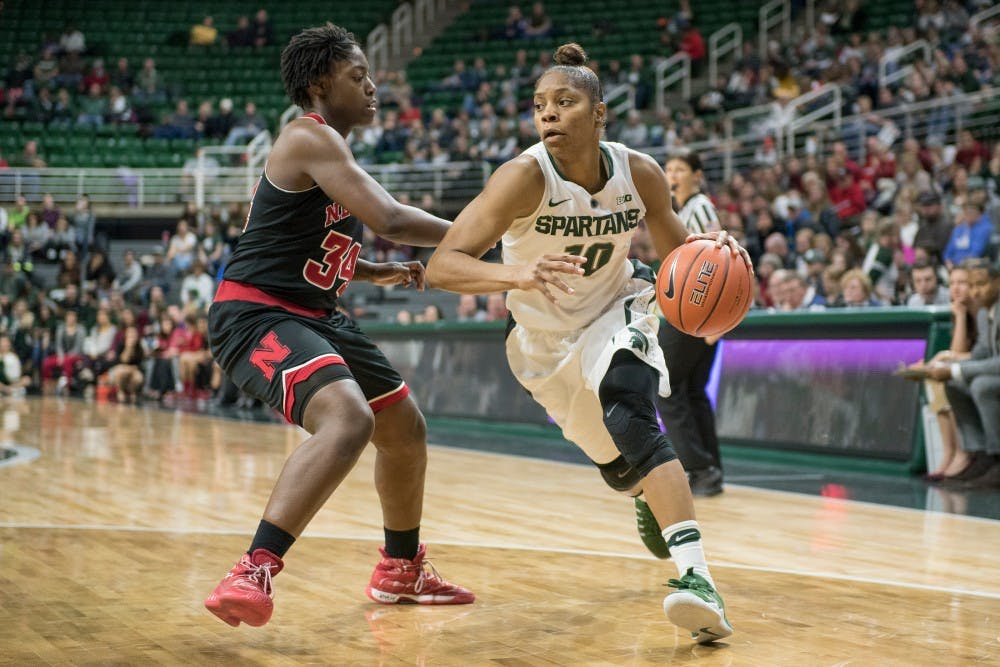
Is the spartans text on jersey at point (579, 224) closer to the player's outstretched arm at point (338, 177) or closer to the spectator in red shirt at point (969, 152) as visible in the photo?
the player's outstretched arm at point (338, 177)

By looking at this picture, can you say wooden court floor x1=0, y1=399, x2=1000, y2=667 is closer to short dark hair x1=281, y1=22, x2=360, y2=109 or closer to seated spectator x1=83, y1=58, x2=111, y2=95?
short dark hair x1=281, y1=22, x2=360, y2=109

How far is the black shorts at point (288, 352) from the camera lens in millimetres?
3809

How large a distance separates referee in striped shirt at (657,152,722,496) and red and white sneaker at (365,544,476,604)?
298 cm

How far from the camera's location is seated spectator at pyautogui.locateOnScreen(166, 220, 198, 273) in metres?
20.0

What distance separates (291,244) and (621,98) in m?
17.5

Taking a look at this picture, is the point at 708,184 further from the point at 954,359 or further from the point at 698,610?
the point at 698,610

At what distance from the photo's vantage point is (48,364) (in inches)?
746

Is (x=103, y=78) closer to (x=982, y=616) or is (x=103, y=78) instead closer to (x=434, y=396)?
(x=434, y=396)

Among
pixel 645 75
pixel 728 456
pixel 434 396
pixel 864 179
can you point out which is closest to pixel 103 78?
pixel 645 75

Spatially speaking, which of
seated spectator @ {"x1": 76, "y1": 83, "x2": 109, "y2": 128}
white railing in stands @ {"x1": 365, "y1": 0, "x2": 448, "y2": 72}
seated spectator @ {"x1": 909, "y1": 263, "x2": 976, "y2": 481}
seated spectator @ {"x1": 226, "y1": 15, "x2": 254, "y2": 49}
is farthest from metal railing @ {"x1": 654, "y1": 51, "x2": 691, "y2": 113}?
seated spectator @ {"x1": 909, "y1": 263, "x2": 976, "y2": 481}

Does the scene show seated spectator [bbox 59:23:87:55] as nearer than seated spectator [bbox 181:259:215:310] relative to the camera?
No

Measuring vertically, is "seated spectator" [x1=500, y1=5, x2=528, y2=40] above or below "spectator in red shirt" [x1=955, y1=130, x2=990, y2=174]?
above

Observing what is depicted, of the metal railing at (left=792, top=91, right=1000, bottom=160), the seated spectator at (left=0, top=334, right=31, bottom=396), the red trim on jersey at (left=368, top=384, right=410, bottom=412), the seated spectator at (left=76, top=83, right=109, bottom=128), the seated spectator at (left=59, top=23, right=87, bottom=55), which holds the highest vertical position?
the seated spectator at (left=59, top=23, right=87, bottom=55)

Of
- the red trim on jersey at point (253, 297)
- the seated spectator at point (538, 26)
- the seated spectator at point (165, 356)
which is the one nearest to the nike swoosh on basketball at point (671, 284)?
the red trim on jersey at point (253, 297)
